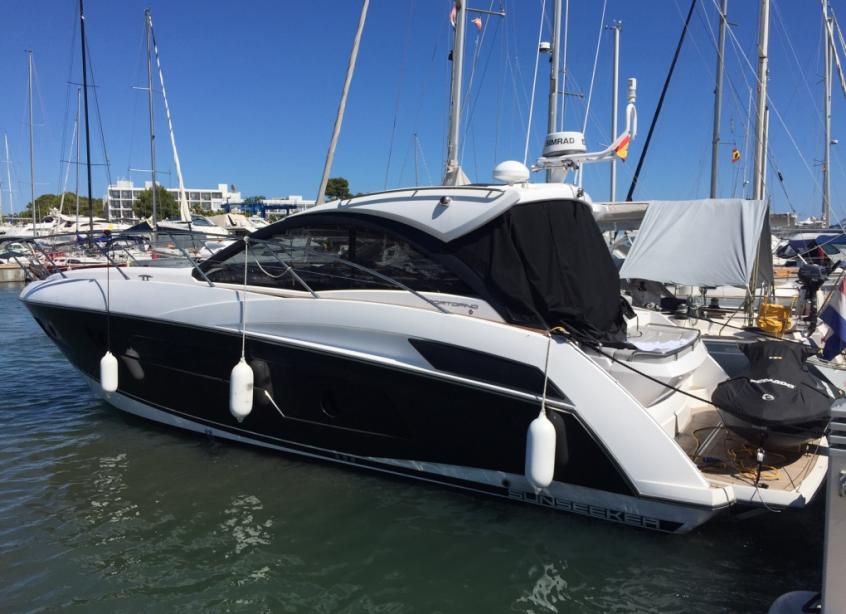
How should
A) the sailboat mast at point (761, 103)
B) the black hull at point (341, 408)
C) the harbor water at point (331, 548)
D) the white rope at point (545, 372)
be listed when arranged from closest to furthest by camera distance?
the harbor water at point (331, 548)
the white rope at point (545, 372)
the black hull at point (341, 408)
the sailboat mast at point (761, 103)

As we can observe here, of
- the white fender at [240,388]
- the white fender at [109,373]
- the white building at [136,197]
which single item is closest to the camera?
the white fender at [240,388]

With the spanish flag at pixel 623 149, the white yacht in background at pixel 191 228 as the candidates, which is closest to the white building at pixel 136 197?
the white yacht in background at pixel 191 228

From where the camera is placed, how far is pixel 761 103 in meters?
11.6

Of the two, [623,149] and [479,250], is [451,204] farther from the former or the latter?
[623,149]

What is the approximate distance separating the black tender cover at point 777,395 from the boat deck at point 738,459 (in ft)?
1.07

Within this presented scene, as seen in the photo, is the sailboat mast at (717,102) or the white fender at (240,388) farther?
the sailboat mast at (717,102)

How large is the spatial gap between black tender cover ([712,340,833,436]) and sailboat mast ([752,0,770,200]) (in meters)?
7.58

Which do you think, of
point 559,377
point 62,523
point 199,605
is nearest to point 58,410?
point 62,523

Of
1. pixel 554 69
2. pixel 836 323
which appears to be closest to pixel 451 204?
pixel 836 323

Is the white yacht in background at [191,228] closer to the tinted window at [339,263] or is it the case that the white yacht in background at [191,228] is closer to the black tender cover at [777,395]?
the tinted window at [339,263]

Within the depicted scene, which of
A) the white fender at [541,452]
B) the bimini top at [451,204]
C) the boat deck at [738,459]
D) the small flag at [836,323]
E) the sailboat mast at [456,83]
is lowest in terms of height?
the boat deck at [738,459]

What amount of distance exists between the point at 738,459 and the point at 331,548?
279cm

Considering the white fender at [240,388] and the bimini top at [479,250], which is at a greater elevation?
the bimini top at [479,250]

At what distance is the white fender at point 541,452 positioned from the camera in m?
3.89
